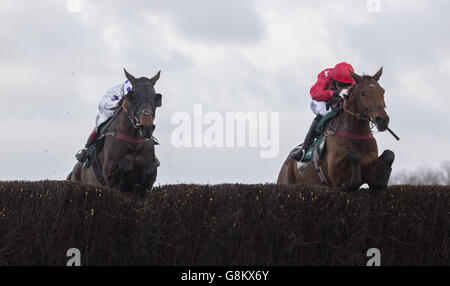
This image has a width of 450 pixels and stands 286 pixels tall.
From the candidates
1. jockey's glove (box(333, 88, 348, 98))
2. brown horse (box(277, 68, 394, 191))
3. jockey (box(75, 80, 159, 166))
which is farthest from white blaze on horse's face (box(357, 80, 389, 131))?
jockey (box(75, 80, 159, 166))

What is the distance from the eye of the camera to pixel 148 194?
22.6ft

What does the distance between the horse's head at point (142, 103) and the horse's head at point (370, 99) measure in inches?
97.5

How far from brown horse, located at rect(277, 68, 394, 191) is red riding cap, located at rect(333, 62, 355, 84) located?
69 centimetres

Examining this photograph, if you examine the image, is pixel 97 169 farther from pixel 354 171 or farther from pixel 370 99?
pixel 370 99

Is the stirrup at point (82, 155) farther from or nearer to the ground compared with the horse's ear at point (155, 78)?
nearer to the ground

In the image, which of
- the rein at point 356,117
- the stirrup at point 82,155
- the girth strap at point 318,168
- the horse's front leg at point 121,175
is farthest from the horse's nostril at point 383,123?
the stirrup at point 82,155

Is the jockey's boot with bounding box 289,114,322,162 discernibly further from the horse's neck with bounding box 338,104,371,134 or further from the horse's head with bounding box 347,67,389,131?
the horse's head with bounding box 347,67,389,131

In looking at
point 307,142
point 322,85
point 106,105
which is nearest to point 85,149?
point 106,105

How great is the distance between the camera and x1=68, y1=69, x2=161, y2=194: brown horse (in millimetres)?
8719

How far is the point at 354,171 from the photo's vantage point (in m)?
7.99

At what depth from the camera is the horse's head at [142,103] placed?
27.7 ft

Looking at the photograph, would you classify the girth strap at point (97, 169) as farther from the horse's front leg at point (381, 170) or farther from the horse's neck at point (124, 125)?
the horse's front leg at point (381, 170)
